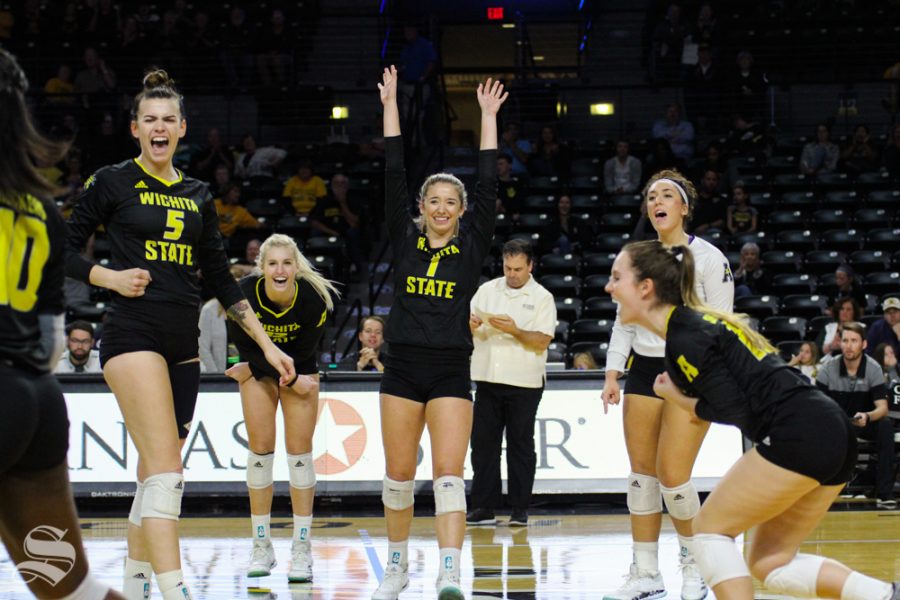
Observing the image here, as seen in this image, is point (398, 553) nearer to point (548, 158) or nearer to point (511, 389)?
point (511, 389)

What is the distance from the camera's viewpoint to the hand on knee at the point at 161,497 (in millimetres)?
4871

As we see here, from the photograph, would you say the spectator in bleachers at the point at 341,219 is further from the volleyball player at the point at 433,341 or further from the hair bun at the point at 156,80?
the hair bun at the point at 156,80

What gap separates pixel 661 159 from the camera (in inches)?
645

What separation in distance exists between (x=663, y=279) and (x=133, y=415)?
7.39 feet

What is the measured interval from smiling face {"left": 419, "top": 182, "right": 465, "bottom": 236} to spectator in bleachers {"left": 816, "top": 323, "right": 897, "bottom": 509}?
238 inches

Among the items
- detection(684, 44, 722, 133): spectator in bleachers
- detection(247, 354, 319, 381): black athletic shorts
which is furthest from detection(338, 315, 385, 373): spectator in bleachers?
detection(684, 44, 722, 133): spectator in bleachers

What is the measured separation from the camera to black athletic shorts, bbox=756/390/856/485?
420 centimetres

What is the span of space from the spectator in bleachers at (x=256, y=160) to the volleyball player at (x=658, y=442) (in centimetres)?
1160

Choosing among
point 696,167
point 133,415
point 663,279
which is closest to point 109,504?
point 133,415

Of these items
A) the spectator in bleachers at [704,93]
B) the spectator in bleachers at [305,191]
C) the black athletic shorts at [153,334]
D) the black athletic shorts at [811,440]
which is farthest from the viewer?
the spectator in bleachers at [704,93]

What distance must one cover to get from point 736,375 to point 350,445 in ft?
20.5

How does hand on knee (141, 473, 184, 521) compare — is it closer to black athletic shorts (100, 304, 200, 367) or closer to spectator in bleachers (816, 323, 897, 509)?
black athletic shorts (100, 304, 200, 367)

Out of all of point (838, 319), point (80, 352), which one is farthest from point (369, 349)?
point (838, 319)

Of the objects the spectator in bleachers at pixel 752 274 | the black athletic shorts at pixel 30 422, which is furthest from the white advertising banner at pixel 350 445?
the black athletic shorts at pixel 30 422
